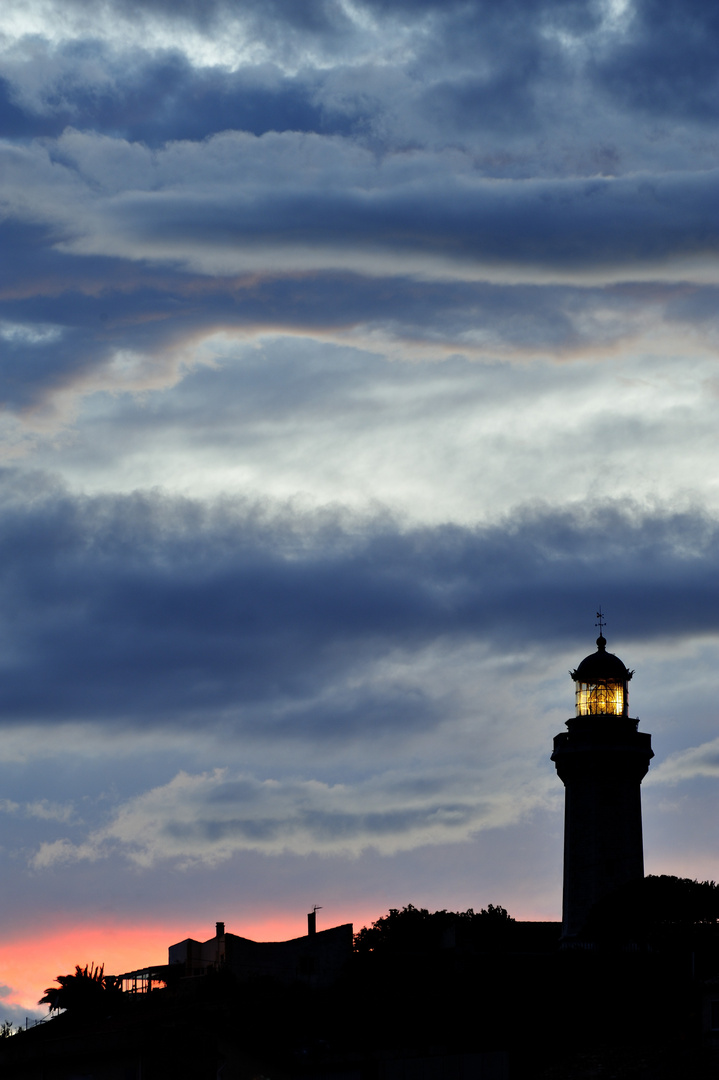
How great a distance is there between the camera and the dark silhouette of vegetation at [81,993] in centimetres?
8231

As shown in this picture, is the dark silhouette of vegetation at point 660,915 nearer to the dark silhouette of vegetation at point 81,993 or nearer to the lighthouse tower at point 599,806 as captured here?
the lighthouse tower at point 599,806

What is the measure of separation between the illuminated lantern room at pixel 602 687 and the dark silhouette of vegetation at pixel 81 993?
3199 cm

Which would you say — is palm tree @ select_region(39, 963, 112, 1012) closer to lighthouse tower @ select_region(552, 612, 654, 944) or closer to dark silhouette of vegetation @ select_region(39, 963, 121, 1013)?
dark silhouette of vegetation @ select_region(39, 963, 121, 1013)

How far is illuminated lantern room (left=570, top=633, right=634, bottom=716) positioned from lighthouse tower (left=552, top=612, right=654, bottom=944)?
2.16ft

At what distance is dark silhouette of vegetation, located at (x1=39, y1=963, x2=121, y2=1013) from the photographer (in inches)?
3241

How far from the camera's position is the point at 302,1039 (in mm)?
71562

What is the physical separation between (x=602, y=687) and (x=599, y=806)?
303 inches

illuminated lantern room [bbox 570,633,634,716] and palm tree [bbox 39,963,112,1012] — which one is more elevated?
illuminated lantern room [bbox 570,633,634,716]

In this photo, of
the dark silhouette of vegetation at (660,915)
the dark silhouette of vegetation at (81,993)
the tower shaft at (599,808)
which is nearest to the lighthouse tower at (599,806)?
the tower shaft at (599,808)

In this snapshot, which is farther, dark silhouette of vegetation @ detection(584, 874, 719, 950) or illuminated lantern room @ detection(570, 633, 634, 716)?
illuminated lantern room @ detection(570, 633, 634, 716)

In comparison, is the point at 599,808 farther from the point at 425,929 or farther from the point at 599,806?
the point at 425,929

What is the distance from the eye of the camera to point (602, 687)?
97.6 metres

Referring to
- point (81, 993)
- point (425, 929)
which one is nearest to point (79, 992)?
point (81, 993)

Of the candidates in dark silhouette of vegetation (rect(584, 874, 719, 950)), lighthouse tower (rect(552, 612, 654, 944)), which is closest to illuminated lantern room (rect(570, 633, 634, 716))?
lighthouse tower (rect(552, 612, 654, 944))
